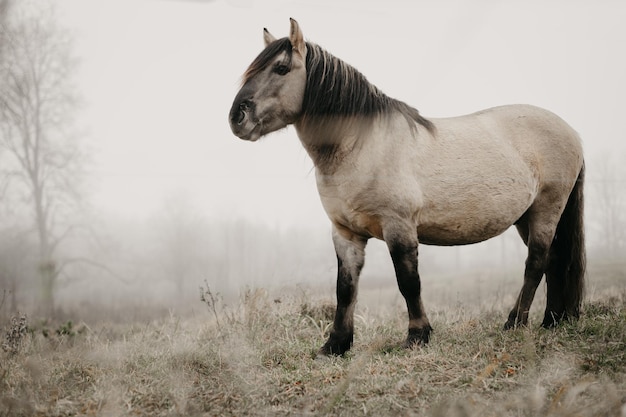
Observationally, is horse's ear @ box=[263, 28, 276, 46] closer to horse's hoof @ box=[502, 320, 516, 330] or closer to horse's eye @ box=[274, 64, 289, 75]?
horse's eye @ box=[274, 64, 289, 75]

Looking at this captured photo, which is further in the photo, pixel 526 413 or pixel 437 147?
pixel 437 147

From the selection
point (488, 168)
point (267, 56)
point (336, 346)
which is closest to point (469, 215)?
point (488, 168)

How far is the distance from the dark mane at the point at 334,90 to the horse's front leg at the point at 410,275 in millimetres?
1197

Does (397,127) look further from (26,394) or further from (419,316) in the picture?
(26,394)

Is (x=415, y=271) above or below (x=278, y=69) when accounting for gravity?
below

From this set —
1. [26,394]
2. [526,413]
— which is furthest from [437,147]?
[26,394]

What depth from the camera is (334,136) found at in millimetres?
4113

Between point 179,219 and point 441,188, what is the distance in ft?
66.0

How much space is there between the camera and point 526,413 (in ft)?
7.89

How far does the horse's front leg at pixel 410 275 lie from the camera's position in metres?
3.91

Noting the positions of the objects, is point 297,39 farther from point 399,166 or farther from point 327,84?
point 399,166

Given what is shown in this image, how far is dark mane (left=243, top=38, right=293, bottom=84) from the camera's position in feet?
13.1

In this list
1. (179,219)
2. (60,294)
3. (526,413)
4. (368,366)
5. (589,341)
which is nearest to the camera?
(526,413)

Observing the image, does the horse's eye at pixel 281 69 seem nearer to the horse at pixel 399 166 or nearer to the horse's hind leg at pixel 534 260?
the horse at pixel 399 166
